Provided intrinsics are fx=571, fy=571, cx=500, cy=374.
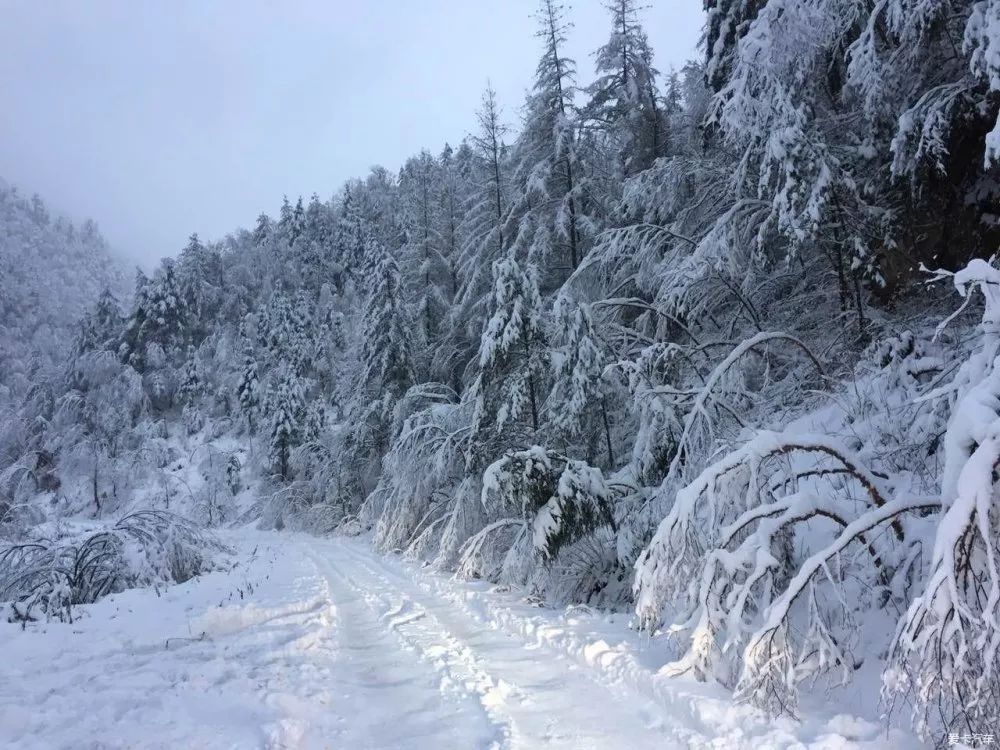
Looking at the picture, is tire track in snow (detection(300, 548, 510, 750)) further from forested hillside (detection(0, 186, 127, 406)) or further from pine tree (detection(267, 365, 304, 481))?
forested hillside (detection(0, 186, 127, 406))

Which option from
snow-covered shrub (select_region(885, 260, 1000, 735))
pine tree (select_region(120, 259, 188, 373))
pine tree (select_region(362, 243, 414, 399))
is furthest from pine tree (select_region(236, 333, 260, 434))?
snow-covered shrub (select_region(885, 260, 1000, 735))

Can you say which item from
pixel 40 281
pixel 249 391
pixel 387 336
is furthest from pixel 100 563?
pixel 40 281

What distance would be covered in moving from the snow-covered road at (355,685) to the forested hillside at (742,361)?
1.71ft

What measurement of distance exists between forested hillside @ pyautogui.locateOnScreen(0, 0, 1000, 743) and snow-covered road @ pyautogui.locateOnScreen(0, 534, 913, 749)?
0.52 m

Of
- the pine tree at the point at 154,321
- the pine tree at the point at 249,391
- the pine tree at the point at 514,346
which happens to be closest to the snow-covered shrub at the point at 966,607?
the pine tree at the point at 514,346

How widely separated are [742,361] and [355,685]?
6830mm

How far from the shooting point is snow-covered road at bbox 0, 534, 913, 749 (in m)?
3.67

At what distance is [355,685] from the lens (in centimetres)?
484

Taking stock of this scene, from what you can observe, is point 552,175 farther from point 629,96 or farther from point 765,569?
point 765,569

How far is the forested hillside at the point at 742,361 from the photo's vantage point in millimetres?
3691

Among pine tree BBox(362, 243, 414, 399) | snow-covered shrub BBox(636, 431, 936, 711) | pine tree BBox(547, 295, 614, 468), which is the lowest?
snow-covered shrub BBox(636, 431, 936, 711)

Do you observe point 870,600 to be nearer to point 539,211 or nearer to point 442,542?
point 442,542

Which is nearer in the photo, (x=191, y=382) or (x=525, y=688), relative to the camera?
(x=525, y=688)

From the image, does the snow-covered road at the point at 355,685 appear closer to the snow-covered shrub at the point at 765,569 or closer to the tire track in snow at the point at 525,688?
the tire track in snow at the point at 525,688
